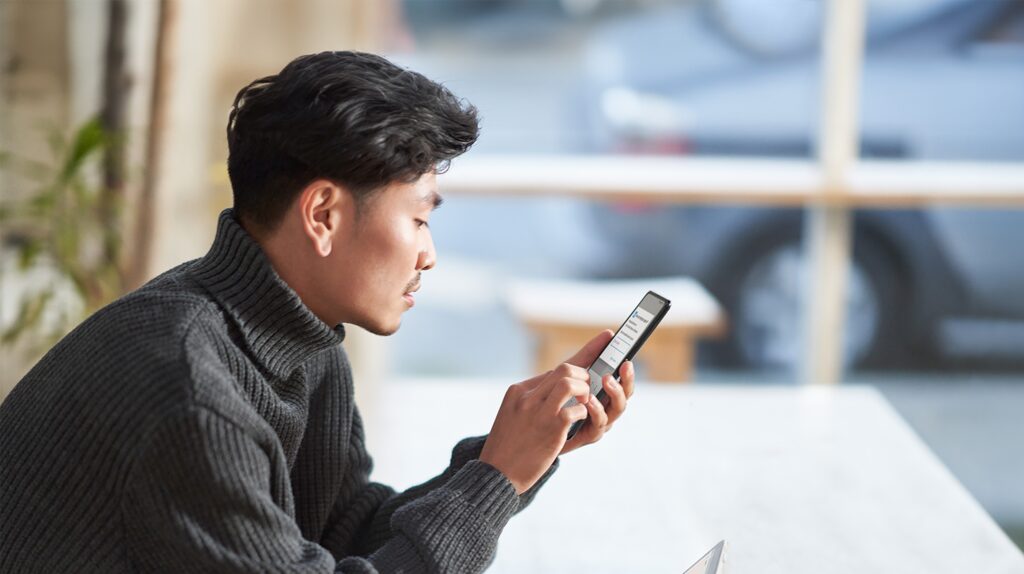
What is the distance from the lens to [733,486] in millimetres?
1579

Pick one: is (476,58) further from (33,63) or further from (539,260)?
(33,63)

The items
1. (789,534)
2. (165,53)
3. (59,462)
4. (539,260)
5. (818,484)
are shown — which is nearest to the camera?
(59,462)

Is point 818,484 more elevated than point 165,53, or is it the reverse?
point 165,53

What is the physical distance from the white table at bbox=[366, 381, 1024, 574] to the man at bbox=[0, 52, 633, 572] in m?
0.30

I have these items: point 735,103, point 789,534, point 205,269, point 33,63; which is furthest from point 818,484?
point 33,63

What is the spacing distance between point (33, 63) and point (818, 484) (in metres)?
2.53

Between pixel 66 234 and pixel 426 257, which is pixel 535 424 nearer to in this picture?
pixel 426 257

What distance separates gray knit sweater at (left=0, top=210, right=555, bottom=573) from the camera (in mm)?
954

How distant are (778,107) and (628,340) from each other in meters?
2.49

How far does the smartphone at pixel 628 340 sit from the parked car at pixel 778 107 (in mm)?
2408

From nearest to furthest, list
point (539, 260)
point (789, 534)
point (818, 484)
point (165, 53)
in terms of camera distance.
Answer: point (789, 534) → point (818, 484) → point (165, 53) → point (539, 260)

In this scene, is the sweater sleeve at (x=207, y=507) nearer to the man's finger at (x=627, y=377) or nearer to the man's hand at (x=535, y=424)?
the man's hand at (x=535, y=424)

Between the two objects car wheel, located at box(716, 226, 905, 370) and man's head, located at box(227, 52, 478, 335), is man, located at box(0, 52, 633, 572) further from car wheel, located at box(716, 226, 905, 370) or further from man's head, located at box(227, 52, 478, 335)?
car wheel, located at box(716, 226, 905, 370)

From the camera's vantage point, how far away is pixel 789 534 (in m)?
1.41
